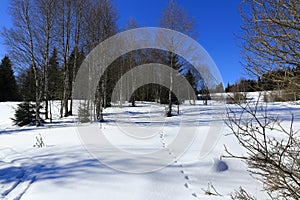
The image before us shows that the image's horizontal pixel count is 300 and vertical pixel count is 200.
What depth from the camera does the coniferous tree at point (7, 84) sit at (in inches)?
1016

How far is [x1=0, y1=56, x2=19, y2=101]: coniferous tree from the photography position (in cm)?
2580

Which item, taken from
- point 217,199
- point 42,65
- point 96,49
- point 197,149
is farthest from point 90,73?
point 217,199

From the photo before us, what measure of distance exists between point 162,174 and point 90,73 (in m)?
8.89

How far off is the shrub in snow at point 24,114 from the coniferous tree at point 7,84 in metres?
20.1

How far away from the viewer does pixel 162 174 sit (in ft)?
9.57

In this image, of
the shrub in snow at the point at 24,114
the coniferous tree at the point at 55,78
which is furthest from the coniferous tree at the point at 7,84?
the shrub in snow at the point at 24,114

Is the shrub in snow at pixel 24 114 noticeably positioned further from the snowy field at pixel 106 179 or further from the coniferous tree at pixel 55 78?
the snowy field at pixel 106 179

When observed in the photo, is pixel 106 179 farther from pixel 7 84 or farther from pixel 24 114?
pixel 7 84

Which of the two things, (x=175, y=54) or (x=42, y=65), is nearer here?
(x=42, y=65)

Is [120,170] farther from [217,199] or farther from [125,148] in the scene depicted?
[217,199]

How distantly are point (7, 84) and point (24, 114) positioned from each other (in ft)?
72.2

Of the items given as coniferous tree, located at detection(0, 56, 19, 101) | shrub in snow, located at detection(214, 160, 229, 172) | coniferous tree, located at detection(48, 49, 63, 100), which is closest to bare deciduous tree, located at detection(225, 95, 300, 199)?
shrub in snow, located at detection(214, 160, 229, 172)

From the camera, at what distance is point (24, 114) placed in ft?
33.1

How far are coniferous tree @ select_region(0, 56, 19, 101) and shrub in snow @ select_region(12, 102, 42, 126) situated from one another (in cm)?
2014
